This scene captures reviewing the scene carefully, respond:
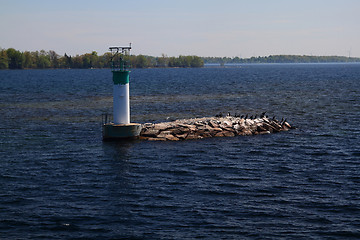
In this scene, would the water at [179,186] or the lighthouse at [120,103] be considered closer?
the water at [179,186]

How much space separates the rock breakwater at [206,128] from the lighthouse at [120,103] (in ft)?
5.76

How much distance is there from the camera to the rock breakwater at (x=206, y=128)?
1532 inches

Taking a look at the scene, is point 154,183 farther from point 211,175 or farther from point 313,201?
point 313,201

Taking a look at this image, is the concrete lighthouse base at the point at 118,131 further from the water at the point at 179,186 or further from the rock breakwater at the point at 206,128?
the rock breakwater at the point at 206,128

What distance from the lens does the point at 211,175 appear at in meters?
27.8

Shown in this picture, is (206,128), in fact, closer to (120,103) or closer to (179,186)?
(120,103)

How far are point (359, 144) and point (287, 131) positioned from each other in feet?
26.2


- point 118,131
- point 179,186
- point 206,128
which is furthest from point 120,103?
point 179,186

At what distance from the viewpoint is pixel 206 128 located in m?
40.2

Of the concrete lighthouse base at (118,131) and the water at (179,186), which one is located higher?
the concrete lighthouse base at (118,131)

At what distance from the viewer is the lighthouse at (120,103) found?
119ft

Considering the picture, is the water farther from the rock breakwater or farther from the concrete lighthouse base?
the rock breakwater

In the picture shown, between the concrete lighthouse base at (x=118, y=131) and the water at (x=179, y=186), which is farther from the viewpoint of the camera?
the concrete lighthouse base at (x=118, y=131)

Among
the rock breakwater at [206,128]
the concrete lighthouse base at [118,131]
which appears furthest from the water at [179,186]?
the rock breakwater at [206,128]
